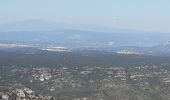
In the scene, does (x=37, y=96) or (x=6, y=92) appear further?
(x=37, y=96)

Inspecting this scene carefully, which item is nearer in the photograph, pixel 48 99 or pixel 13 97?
pixel 13 97

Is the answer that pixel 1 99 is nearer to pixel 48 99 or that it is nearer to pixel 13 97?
pixel 13 97

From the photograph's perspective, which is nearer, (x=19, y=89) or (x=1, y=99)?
(x=1, y=99)

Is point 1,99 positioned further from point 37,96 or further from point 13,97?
point 37,96

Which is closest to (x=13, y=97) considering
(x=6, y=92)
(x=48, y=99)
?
(x=6, y=92)

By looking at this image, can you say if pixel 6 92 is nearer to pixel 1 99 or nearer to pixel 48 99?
pixel 1 99

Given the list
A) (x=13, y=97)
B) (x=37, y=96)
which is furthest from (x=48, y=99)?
(x=13, y=97)
